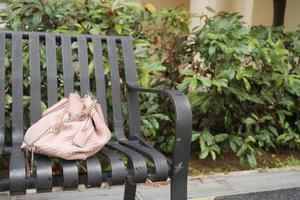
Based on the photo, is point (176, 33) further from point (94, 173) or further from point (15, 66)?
point (94, 173)

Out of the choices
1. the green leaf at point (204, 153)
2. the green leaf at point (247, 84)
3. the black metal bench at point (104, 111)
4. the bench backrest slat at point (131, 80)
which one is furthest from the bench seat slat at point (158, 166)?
the green leaf at point (247, 84)

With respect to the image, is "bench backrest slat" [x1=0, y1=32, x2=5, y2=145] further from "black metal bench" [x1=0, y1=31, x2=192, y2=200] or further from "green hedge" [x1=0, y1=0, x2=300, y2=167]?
"green hedge" [x1=0, y1=0, x2=300, y2=167]

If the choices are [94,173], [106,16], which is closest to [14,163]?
[94,173]

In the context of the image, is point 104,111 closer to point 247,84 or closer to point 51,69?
point 51,69

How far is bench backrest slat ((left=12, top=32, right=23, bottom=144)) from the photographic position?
79.4 inches

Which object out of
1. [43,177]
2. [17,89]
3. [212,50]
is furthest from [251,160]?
[43,177]

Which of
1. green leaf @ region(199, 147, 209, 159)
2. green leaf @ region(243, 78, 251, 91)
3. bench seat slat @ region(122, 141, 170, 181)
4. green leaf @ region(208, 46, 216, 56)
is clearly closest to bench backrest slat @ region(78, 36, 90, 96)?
bench seat slat @ region(122, 141, 170, 181)

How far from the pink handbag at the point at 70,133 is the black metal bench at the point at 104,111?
48 mm

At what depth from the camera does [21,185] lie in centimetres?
153

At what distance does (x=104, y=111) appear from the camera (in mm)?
2217

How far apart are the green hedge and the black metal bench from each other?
369 mm

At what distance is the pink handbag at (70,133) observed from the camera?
169cm

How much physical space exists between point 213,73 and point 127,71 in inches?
40.2

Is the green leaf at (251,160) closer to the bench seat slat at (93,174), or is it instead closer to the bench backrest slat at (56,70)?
the bench backrest slat at (56,70)
